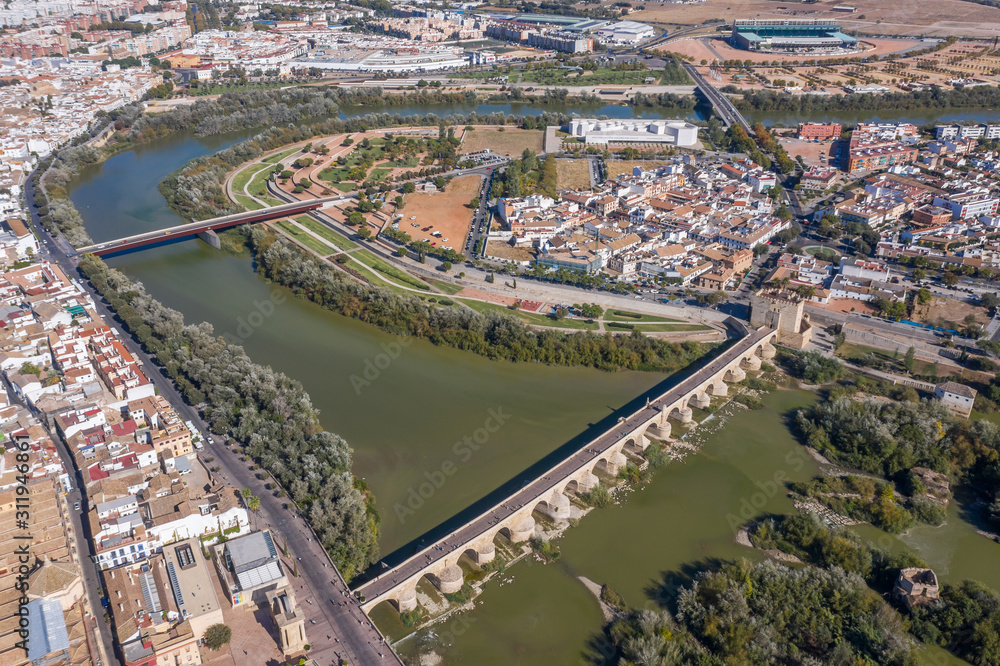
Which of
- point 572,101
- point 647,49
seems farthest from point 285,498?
point 647,49

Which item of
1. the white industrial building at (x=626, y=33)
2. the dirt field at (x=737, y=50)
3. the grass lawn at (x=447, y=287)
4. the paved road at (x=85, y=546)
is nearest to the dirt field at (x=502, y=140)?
the grass lawn at (x=447, y=287)

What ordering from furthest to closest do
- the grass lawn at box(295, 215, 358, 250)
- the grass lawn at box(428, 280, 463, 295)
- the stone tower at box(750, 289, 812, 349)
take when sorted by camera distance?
1. the grass lawn at box(295, 215, 358, 250)
2. the grass lawn at box(428, 280, 463, 295)
3. the stone tower at box(750, 289, 812, 349)

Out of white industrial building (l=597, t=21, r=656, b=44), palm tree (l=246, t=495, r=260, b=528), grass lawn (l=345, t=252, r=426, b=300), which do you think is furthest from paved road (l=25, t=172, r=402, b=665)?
white industrial building (l=597, t=21, r=656, b=44)

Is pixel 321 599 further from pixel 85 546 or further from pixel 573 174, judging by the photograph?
pixel 573 174

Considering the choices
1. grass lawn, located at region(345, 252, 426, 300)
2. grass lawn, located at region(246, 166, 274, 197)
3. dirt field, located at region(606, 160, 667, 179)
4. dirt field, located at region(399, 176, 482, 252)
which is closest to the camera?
grass lawn, located at region(345, 252, 426, 300)

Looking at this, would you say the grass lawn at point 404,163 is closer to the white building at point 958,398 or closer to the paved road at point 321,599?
the paved road at point 321,599

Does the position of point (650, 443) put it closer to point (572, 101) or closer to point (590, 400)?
point (590, 400)

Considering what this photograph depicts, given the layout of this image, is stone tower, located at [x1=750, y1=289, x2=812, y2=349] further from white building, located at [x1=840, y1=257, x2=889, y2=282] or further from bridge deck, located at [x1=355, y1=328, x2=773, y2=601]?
white building, located at [x1=840, y1=257, x2=889, y2=282]

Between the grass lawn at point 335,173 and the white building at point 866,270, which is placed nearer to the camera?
the white building at point 866,270
